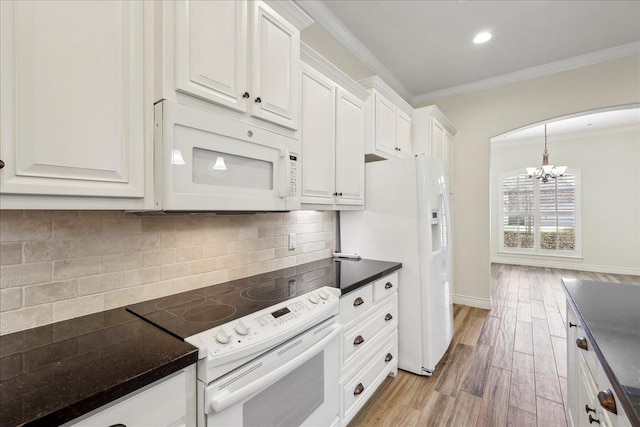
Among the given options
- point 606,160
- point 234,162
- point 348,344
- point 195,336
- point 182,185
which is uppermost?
point 606,160

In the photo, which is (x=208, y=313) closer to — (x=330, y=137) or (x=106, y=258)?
(x=106, y=258)

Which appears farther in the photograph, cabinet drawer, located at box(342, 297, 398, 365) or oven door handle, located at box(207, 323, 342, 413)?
cabinet drawer, located at box(342, 297, 398, 365)

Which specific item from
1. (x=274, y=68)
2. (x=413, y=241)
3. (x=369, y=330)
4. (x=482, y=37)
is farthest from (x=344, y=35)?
(x=369, y=330)

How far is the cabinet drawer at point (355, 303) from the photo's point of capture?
1.71 metres

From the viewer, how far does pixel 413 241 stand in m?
2.33

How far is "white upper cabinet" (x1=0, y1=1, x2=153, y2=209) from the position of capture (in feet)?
2.66

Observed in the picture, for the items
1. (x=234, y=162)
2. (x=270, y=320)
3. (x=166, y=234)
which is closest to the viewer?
(x=270, y=320)

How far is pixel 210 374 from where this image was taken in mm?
959

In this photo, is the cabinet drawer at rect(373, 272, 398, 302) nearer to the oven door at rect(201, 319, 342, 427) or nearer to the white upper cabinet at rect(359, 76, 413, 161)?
the oven door at rect(201, 319, 342, 427)

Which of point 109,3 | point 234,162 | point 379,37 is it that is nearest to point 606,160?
point 379,37

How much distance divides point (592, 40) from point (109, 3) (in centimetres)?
421

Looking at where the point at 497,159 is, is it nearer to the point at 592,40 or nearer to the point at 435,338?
the point at 592,40

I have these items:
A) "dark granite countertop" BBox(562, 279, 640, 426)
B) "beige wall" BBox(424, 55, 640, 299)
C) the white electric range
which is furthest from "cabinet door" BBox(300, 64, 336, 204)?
"beige wall" BBox(424, 55, 640, 299)

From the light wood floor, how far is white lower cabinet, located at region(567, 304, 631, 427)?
470 mm
